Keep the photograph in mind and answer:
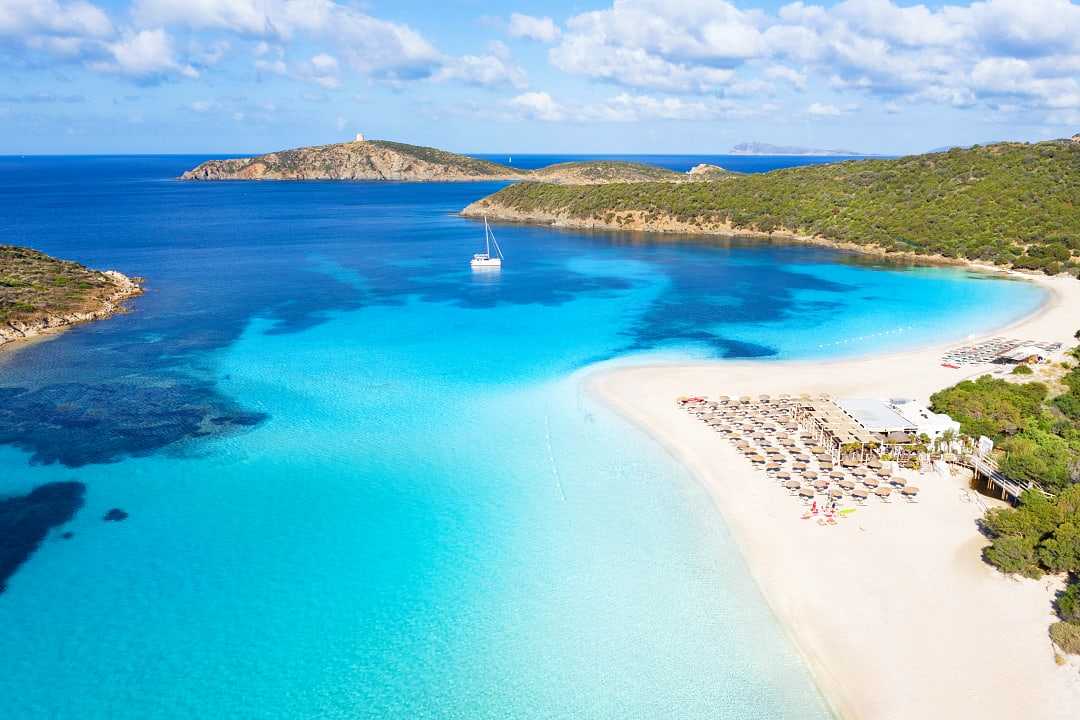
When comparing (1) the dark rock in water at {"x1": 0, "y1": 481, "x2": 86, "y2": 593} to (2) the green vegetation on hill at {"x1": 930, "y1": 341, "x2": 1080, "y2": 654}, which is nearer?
(2) the green vegetation on hill at {"x1": 930, "y1": 341, "x2": 1080, "y2": 654}

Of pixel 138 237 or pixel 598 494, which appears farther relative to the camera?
pixel 138 237

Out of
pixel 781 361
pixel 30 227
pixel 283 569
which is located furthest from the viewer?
pixel 30 227

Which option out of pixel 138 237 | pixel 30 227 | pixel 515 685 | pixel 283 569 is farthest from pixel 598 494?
pixel 30 227

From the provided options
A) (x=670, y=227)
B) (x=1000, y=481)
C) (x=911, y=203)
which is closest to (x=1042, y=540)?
(x=1000, y=481)

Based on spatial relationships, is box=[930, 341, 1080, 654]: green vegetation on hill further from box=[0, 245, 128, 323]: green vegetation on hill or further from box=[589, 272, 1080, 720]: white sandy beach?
box=[0, 245, 128, 323]: green vegetation on hill

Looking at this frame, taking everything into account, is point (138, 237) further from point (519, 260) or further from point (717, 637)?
point (717, 637)

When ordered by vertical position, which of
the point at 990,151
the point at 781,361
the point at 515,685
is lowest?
the point at 515,685

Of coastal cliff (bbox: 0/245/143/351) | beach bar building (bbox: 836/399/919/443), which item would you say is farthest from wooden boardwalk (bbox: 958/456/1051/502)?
coastal cliff (bbox: 0/245/143/351)
